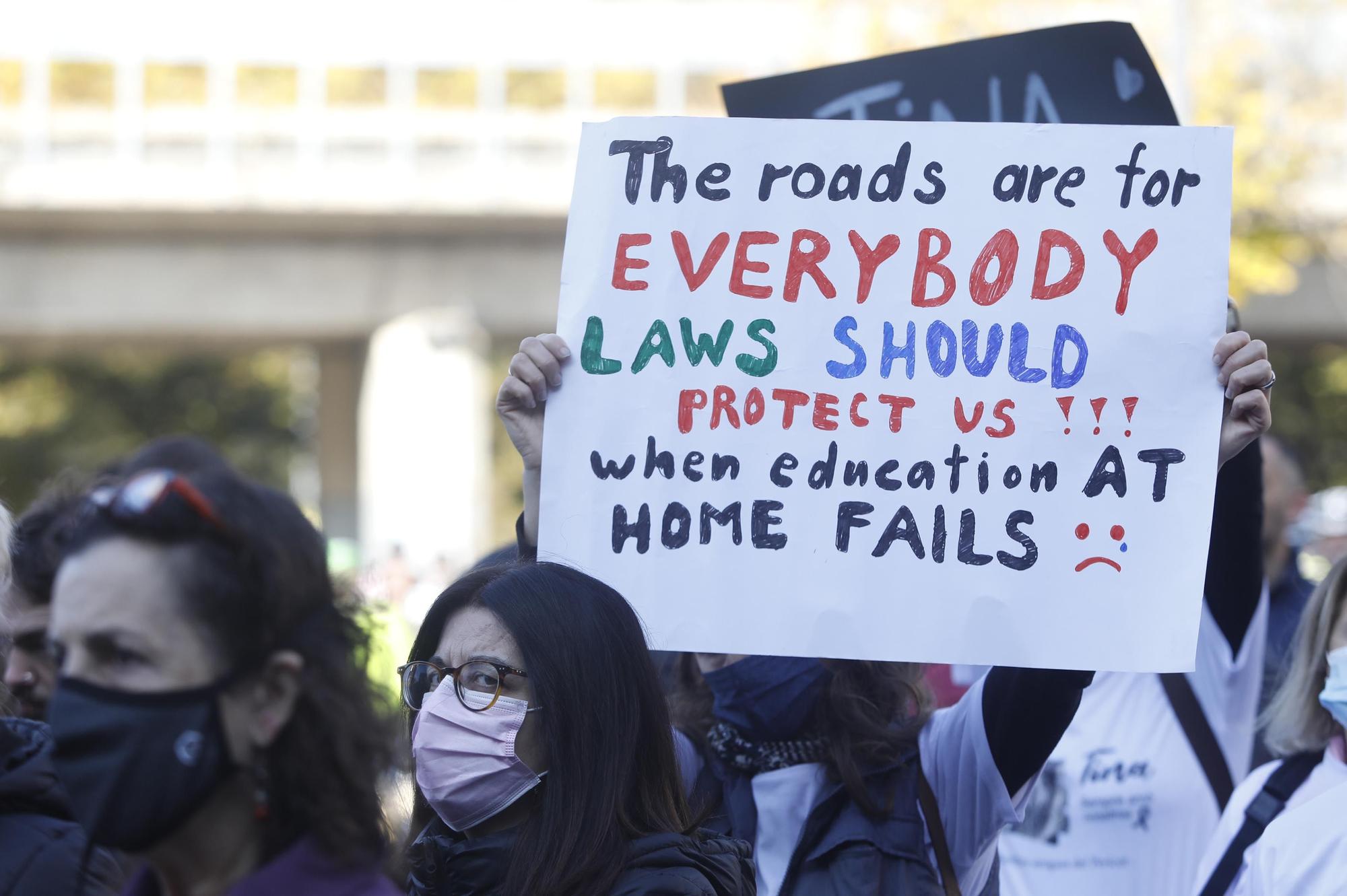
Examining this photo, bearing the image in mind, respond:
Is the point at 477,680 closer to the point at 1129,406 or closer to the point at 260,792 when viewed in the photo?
the point at 260,792

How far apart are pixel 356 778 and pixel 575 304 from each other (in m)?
0.93

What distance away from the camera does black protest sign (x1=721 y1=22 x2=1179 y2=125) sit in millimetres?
3396

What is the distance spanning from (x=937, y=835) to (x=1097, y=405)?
2.59 ft

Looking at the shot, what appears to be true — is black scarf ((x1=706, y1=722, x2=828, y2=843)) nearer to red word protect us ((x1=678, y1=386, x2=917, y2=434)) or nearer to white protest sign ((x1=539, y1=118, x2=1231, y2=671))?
white protest sign ((x1=539, y1=118, x2=1231, y2=671))

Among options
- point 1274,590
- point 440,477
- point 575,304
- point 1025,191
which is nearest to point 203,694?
point 575,304

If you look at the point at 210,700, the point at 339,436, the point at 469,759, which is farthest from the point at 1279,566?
the point at 339,436

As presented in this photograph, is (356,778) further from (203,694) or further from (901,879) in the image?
(901,879)

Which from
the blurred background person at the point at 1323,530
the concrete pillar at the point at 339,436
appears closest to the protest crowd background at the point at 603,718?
the blurred background person at the point at 1323,530

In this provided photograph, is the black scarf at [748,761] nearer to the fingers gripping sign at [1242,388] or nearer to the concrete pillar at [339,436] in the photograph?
the fingers gripping sign at [1242,388]

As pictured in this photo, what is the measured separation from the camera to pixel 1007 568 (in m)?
2.69

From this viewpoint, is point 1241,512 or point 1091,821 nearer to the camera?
point 1241,512

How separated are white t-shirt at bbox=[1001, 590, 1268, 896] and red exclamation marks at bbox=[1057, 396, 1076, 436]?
3.73 ft

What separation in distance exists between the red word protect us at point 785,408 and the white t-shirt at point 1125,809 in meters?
1.23

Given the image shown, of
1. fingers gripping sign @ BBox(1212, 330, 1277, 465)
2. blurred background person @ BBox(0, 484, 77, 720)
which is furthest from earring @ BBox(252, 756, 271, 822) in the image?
fingers gripping sign @ BBox(1212, 330, 1277, 465)
